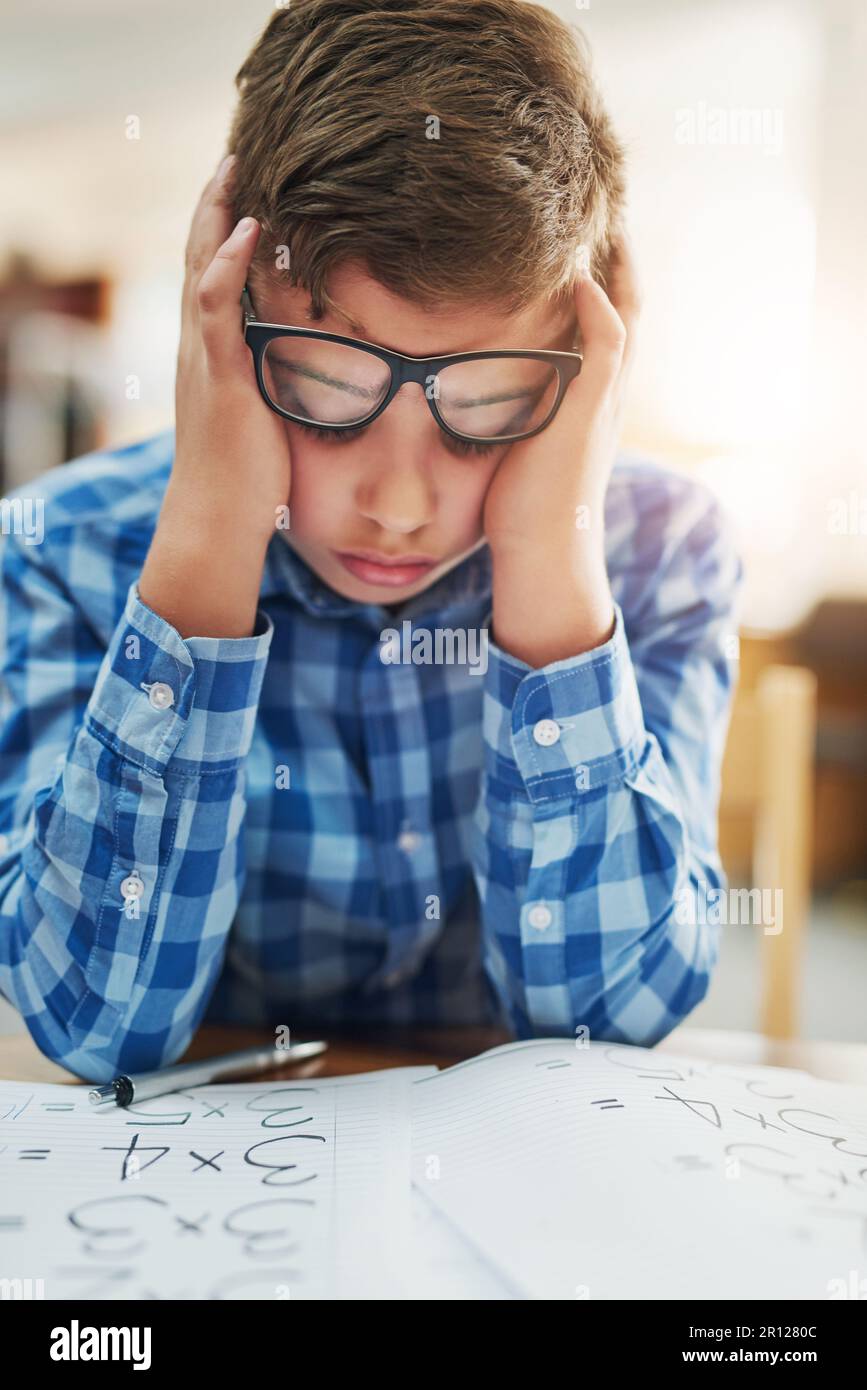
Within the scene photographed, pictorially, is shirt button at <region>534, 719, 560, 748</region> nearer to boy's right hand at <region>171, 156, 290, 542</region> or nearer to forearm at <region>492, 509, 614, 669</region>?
forearm at <region>492, 509, 614, 669</region>

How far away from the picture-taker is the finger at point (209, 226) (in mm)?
528

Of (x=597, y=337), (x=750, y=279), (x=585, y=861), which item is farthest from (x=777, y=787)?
(x=750, y=279)

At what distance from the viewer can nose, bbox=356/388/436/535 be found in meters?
0.52

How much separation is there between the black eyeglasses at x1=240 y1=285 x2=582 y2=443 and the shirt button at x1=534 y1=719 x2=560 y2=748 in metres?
0.16

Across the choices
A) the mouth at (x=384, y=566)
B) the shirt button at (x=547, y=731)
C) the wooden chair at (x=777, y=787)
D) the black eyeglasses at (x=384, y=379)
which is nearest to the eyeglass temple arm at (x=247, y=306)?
the black eyeglasses at (x=384, y=379)

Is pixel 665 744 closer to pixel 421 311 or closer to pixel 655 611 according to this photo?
pixel 655 611

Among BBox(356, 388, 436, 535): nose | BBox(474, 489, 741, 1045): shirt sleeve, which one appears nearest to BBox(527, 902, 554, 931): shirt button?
BBox(474, 489, 741, 1045): shirt sleeve

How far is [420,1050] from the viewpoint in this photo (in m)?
0.58

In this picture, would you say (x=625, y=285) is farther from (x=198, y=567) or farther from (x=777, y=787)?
(x=777, y=787)

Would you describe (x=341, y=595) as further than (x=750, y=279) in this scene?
No

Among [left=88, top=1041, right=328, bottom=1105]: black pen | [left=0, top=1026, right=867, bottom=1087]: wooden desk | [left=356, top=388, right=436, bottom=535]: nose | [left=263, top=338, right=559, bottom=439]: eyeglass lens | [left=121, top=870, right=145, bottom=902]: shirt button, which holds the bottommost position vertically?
[left=0, top=1026, right=867, bottom=1087]: wooden desk

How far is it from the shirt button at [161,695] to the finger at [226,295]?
0.17 meters

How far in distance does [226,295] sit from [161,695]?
20 cm
